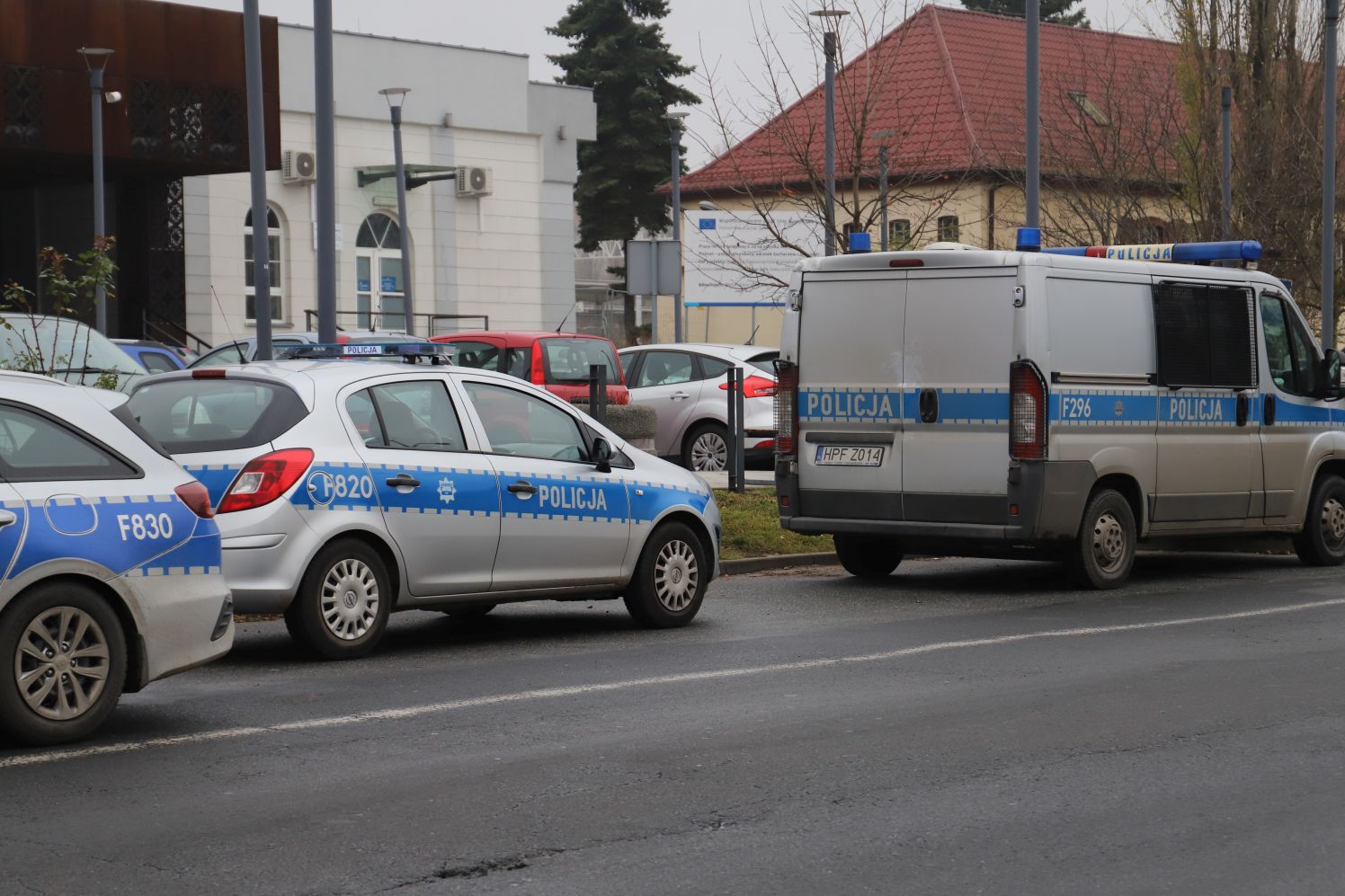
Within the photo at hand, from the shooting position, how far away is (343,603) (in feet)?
32.2

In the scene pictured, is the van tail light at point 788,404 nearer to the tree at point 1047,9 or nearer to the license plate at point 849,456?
the license plate at point 849,456

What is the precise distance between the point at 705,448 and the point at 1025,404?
10160 mm

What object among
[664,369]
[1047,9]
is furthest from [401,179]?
[1047,9]

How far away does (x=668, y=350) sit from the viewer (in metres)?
23.4

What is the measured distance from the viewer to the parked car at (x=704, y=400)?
886 inches

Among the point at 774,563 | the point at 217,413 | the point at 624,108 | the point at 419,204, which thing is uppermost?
the point at 624,108

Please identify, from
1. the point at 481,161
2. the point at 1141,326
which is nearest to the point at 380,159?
the point at 481,161

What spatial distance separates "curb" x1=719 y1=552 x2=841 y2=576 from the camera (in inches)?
604

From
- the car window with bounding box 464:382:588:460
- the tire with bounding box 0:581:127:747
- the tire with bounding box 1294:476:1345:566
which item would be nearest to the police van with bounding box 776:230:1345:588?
the tire with bounding box 1294:476:1345:566

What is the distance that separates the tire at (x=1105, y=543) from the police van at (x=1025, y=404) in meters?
0.01

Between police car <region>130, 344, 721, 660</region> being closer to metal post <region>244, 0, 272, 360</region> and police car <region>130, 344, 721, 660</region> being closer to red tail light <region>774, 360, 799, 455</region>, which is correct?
red tail light <region>774, 360, 799, 455</region>

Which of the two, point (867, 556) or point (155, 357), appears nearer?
point (867, 556)

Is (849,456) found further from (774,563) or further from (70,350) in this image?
(70,350)

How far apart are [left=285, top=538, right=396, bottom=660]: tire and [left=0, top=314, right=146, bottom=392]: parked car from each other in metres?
7.29
